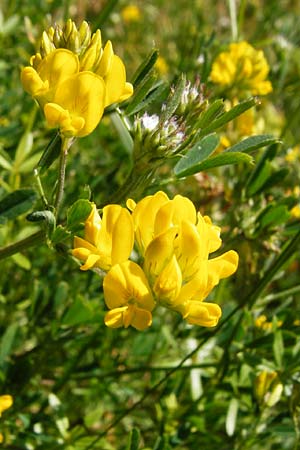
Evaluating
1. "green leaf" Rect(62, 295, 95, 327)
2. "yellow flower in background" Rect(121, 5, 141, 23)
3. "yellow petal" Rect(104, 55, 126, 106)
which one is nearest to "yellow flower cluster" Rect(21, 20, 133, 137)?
"yellow petal" Rect(104, 55, 126, 106)

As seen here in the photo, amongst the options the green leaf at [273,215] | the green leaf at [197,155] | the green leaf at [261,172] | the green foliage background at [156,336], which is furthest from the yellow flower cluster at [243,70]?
the green leaf at [197,155]

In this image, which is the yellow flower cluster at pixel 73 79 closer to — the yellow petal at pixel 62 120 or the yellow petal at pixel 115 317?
the yellow petal at pixel 62 120

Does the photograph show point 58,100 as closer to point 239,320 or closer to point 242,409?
point 239,320

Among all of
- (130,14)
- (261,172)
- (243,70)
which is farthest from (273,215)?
(130,14)

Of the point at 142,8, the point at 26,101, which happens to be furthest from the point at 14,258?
the point at 142,8

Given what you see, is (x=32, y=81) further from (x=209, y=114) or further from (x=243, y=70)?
(x=243, y=70)

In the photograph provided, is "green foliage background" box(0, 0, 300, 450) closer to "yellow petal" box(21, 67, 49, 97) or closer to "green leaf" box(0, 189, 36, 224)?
"green leaf" box(0, 189, 36, 224)
